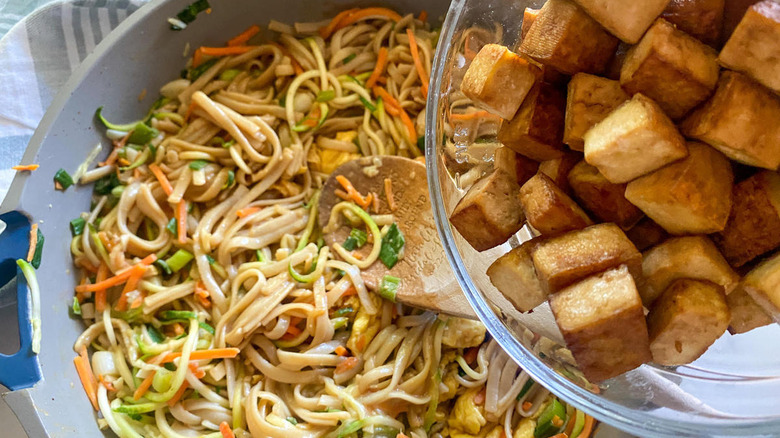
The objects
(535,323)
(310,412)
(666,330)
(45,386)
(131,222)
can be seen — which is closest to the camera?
(666,330)

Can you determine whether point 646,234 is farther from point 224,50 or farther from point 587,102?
point 224,50

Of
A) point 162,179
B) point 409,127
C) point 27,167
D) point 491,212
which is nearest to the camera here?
point 491,212

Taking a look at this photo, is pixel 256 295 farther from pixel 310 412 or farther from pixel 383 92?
pixel 383 92

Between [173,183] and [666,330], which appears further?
[173,183]

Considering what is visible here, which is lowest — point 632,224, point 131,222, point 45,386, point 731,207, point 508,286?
point 45,386

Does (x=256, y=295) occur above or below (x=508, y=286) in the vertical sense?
below

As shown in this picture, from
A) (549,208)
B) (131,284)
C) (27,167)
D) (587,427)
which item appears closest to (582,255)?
(549,208)

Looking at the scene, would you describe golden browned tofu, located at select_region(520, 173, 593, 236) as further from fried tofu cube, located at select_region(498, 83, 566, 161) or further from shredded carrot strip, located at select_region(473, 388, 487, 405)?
shredded carrot strip, located at select_region(473, 388, 487, 405)

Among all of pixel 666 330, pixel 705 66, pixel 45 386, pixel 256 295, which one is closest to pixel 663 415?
pixel 666 330
